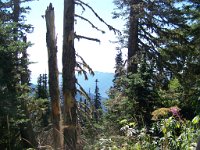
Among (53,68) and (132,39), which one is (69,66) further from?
(132,39)

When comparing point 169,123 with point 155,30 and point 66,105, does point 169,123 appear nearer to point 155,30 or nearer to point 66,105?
point 66,105

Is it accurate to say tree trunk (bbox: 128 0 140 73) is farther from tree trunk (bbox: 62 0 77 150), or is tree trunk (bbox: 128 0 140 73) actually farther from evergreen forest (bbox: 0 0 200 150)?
tree trunk (bbox: 62 0 77 150)

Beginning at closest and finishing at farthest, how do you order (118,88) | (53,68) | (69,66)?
(53,68)
(69,66)
(118,88)

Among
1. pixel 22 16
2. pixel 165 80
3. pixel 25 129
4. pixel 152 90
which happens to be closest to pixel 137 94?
pixel 152 90

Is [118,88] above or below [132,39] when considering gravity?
below

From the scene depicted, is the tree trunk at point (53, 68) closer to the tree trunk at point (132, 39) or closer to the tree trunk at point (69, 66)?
the tree trunk at point (69, 66)

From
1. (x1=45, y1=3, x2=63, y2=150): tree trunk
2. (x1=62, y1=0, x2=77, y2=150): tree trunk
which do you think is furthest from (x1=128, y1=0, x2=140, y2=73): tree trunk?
(x1=45, y1=3, x2=63, y2=150): tree trunk

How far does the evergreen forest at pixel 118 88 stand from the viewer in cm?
928

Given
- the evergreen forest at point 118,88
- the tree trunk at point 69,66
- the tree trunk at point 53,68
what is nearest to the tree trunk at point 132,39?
the evergreen forest at point 118,88

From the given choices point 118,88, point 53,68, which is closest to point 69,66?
point 53,68

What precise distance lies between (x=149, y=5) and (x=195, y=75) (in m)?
3.85

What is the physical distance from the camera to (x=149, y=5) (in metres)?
16.8

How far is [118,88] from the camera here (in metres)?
17.1

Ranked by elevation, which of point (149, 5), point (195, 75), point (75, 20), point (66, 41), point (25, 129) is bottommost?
point (25, 129)
